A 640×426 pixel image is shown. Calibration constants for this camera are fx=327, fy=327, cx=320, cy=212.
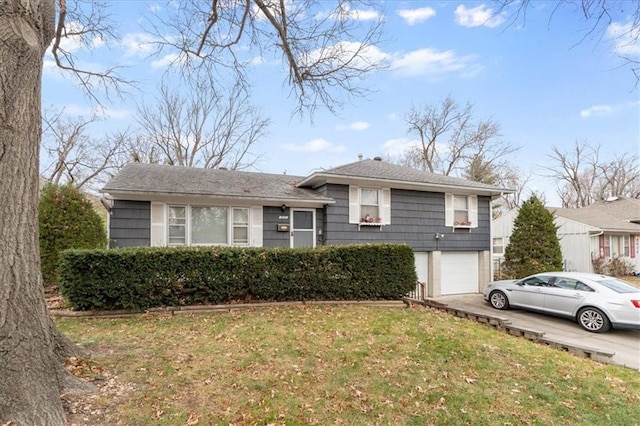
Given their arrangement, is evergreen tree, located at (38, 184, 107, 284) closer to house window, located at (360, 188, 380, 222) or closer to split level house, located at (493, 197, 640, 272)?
house window, located at (360, 188, 380, 222)

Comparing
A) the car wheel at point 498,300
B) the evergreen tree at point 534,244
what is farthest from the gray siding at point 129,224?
the evergreen tree at point 534,244

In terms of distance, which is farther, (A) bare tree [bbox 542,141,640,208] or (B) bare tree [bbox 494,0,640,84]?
(A) bare tree [bbox 542,141,640,208]

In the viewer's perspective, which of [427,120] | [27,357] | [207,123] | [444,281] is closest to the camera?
[27,357]

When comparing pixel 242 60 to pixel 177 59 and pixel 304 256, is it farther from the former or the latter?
pixel 304 256

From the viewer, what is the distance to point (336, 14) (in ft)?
24.9

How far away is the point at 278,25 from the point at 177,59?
286 cm

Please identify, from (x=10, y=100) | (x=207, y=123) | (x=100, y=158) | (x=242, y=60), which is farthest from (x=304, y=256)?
(x=100, y=158)

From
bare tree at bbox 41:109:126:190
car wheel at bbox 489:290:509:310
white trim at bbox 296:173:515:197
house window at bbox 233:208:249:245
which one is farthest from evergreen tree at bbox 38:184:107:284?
bare tree at bbox 41:109:126:190

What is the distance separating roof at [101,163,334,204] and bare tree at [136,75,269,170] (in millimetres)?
10582

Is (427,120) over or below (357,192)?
over

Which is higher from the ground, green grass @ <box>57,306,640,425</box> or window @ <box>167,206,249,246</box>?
window @ <box>167,206,249,246</box>

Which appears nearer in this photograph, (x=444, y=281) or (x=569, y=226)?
(x=444, y=281)

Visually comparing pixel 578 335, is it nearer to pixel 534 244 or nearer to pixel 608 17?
pixel 534 244

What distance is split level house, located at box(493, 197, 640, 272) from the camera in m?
17.7
